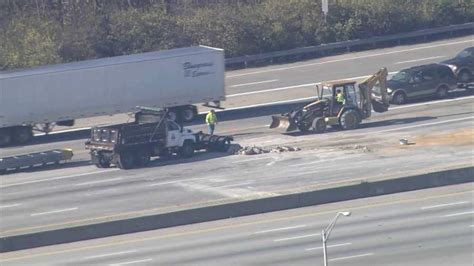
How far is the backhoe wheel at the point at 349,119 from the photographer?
143 feet

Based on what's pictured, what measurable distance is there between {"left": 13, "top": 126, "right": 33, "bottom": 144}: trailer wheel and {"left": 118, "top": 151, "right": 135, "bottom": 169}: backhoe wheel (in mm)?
7370

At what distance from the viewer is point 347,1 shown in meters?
63.9

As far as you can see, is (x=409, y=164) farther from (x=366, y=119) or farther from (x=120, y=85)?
(x=120, y=85)

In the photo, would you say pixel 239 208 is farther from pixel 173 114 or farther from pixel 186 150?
pixel 173 114

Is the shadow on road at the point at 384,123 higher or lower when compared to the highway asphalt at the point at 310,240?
lower

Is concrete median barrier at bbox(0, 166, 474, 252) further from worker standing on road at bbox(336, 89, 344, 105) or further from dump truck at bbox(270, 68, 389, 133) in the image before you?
worker standing on road at bbox(336, 89, 344, 105)

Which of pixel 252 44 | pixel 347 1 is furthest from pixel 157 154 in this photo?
pixel 347 1

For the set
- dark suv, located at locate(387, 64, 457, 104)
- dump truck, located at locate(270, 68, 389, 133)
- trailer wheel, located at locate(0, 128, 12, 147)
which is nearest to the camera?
dump truck, located at locate(270, 68, 389, 133)

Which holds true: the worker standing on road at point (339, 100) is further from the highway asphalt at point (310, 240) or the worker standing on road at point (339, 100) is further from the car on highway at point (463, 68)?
the highway asphalt at point (310, 240)

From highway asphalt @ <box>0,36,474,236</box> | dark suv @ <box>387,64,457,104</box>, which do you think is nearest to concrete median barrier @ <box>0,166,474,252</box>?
highway asphalt @ <box>0,36,474,236</box>

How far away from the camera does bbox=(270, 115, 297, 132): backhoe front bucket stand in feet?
143

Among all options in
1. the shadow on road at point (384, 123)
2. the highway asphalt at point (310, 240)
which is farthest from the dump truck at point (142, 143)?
the highway asphalt at point (310, 240)

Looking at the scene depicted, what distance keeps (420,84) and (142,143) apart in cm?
1344

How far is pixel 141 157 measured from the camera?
130 feet
